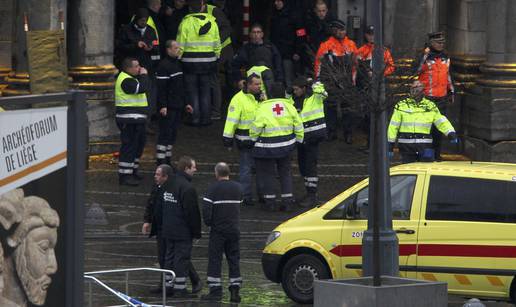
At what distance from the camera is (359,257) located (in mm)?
16906

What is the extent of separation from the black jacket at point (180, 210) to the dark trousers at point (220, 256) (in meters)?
0.21

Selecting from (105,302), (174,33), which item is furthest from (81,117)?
(174,33)

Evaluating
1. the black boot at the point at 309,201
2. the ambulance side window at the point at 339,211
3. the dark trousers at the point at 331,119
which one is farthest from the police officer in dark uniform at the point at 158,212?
the dark trousers at the point at 331,119

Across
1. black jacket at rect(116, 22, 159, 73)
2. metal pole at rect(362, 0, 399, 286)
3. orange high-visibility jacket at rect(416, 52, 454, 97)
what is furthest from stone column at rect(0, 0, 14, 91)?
metal pole at rect(362, 0, 399, 286)

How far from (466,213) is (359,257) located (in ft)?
4.05

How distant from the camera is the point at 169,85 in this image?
23.9m

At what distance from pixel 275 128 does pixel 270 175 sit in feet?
2.21

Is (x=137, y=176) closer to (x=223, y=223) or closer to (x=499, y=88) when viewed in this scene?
(x=499, y=88)

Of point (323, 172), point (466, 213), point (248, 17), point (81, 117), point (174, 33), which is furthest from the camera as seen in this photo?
point (248, 17)

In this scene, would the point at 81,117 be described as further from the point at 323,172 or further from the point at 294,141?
the point at 323,172

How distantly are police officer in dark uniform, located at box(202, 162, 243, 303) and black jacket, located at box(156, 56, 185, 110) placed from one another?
692 centimetres

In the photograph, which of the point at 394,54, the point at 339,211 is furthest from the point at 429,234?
the point at 394,54

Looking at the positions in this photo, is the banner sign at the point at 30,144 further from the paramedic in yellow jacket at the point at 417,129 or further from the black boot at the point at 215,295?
the paramedic in yellow jacket at the point at 417,129

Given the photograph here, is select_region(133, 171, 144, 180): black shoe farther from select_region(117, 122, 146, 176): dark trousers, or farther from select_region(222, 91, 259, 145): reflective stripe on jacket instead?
select_region(222, 91, 259, 145): reflective stripe on jacket
